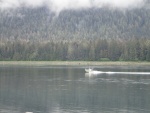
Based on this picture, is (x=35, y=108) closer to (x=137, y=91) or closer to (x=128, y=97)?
(x=128, y=97)

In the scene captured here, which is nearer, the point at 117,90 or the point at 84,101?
the point at 84,101

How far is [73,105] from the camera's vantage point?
75312 mm

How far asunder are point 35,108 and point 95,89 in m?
30.8

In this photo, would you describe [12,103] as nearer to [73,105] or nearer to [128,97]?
[73,105]

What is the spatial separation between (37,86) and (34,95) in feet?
63.5

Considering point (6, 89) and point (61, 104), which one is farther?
point (6, 89)

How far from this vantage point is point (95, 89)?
101 m

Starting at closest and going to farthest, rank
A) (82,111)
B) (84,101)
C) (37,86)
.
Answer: (82,111)
(84,101)
(37,86)

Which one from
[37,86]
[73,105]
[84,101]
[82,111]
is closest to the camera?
[82,111]

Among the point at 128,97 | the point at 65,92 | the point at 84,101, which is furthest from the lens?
the point at 65,92

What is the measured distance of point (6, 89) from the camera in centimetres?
10094

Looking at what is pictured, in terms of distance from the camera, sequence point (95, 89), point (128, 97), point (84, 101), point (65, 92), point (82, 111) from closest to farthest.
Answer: point (82, 111) < point (84, 101) < point (128, 97) < point (65, 92) < point (95, 89)

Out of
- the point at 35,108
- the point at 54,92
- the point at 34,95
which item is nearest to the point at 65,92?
the point at 54,92

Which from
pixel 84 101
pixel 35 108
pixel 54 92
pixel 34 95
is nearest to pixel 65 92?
pixel 54 92
